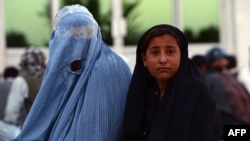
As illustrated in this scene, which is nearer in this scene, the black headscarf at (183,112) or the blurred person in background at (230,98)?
the black headscarf at (183,112)

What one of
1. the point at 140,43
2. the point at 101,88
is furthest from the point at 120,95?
the point at 140,43

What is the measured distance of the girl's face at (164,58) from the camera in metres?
3.03

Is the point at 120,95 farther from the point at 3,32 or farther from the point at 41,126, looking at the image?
the point at 3,32

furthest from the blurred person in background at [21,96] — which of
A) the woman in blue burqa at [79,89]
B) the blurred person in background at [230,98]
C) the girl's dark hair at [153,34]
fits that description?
the girl's dark hair at [153,34]

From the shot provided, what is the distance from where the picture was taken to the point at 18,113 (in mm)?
6406

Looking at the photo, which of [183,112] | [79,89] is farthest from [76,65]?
[183,112]

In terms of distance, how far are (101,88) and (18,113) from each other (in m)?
3.27

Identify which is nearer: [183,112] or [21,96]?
[183,112]

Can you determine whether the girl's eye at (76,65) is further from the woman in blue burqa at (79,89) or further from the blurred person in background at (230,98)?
the blurred person in background at (230,98)

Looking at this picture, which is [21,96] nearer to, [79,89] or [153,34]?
[79,89]

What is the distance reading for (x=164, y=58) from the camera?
3029 millimetres

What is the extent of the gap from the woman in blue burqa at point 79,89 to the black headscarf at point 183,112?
0.21 m

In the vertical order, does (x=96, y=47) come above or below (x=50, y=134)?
above

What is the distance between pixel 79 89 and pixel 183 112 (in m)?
0.56
